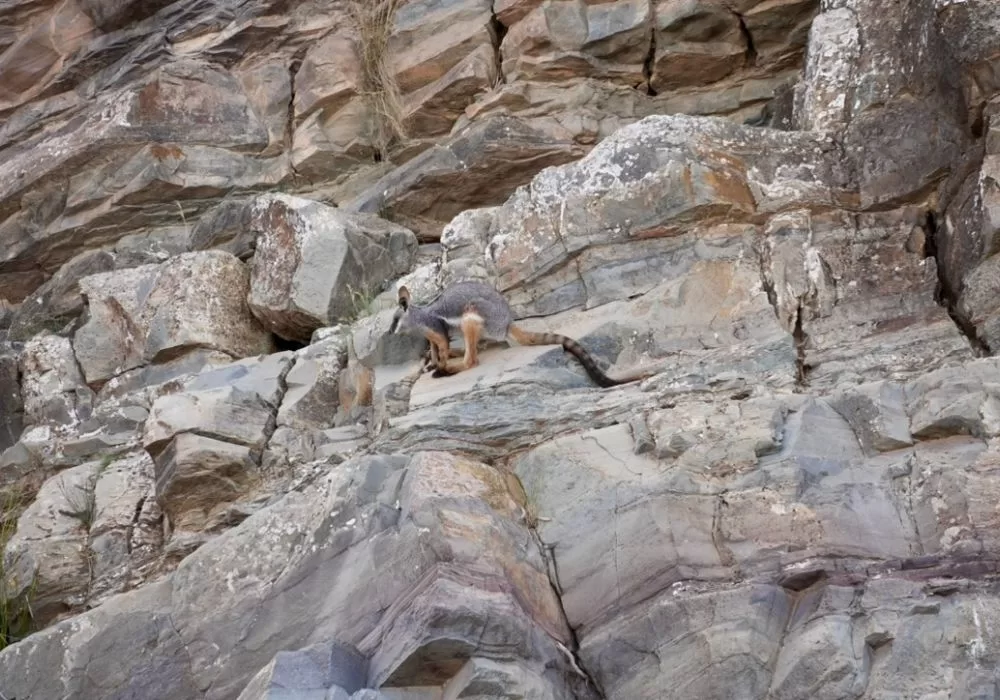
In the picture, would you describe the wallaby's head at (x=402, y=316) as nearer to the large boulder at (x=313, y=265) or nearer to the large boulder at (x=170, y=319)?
the large boulder at (x=313, y=265)

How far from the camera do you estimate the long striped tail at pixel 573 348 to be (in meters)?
7.95

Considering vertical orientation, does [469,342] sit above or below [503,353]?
above

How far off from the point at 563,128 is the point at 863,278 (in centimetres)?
402

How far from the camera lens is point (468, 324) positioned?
869cm

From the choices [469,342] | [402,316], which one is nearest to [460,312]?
[469,342]

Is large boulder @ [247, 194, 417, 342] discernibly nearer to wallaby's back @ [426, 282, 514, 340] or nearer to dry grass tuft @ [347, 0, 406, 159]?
wallaby's back @ [426, 282, 514, 340]

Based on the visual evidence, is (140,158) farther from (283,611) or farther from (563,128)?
(283,611)

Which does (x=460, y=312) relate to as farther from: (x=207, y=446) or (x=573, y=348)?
(x=207, y=446)

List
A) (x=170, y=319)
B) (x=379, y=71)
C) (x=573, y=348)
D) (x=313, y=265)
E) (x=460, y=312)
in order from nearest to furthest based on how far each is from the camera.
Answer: (x=573, y=348), (x=460, y=312), (x=313, y=265), (x=170, y=319), (x=379, y=71)

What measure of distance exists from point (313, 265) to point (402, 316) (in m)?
1.49

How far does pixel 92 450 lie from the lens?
9.62m

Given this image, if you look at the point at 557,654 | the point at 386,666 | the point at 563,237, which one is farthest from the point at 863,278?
the point at 386,666

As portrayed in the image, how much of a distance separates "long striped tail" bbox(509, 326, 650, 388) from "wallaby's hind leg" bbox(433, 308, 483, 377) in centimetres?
25

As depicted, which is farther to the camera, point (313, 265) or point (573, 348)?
point (313, 265)
